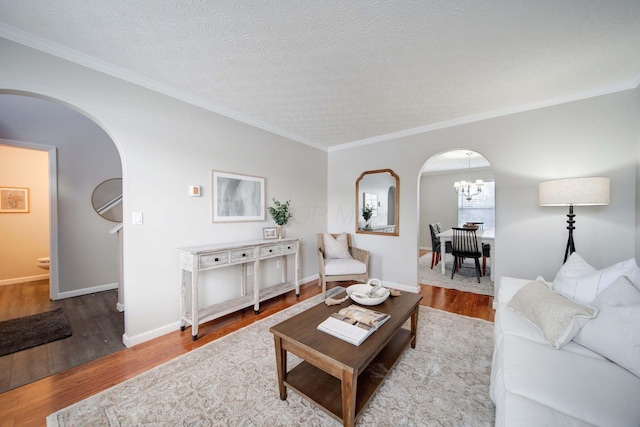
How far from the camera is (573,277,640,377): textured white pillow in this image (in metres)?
1.11

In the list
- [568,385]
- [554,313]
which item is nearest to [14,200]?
[568,385]

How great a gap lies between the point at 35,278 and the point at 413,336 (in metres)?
6.07

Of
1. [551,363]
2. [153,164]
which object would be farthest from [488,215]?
[153,164]

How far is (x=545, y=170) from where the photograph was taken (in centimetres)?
272

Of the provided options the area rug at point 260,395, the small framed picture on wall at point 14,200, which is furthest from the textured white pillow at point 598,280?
the small framed picture on wall at point 14,200

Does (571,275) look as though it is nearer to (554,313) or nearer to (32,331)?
(554,313)

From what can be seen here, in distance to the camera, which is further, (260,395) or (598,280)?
(260,395)

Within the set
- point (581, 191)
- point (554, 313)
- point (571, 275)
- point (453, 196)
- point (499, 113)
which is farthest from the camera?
point (453, 196)

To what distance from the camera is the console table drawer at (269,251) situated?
2.95m

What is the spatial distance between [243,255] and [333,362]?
5.85 feet

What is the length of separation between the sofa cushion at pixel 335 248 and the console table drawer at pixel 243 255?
4.39ft

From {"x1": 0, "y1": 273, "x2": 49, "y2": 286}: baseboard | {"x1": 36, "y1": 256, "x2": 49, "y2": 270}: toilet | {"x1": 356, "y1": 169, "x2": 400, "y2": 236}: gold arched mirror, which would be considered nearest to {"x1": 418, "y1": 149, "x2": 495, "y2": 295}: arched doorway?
{"x1": 356, "y1": 169, "x2": 400, "y2": 236}: gold arched mirror

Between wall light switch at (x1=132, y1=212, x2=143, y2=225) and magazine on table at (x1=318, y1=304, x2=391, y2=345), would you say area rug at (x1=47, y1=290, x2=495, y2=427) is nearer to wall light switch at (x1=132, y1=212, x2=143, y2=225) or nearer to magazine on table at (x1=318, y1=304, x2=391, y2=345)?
magazine on table at (x1=318, y1=304, x2=391, y2=345)

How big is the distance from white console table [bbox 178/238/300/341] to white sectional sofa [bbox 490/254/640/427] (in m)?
2.36
